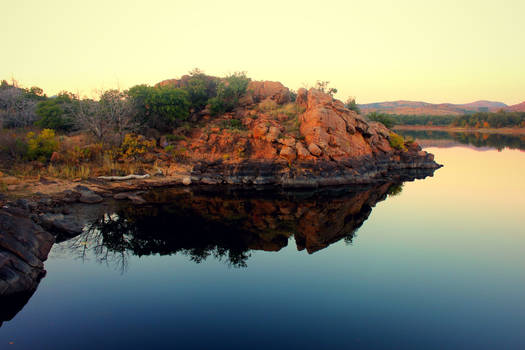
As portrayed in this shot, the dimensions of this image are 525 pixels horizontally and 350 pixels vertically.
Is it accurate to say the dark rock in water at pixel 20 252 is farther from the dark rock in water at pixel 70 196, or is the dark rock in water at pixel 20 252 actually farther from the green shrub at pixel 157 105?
the green shrub at pixel 157 105

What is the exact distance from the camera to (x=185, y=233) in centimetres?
→ 1413

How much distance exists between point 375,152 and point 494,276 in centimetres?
2052

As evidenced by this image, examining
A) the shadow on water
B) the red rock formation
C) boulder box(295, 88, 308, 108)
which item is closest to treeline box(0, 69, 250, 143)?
the red rock formation

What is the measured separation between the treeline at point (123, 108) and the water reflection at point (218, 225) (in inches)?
377

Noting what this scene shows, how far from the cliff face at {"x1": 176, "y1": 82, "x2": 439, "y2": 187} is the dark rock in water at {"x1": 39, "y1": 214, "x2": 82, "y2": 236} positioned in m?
10.6

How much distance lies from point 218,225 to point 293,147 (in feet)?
39.8

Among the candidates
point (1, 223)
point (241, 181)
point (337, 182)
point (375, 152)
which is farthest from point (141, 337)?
point (375, 152)

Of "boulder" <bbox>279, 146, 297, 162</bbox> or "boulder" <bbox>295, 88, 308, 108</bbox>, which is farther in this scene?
"boulder" <bbox>295, 88, 308, 108</bbox>

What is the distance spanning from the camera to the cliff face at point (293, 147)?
2467cm

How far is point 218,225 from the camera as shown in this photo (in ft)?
50.1

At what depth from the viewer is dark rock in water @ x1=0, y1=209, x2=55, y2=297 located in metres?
8.80

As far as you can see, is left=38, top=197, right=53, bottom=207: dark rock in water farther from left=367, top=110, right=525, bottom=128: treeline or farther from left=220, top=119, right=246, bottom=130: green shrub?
left=367, top=110, right=525, bottom=128: treeline

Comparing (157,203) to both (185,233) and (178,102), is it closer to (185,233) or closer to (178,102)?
(185,233)

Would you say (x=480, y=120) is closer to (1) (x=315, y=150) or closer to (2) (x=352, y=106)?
(2) (x=352, y=106)
